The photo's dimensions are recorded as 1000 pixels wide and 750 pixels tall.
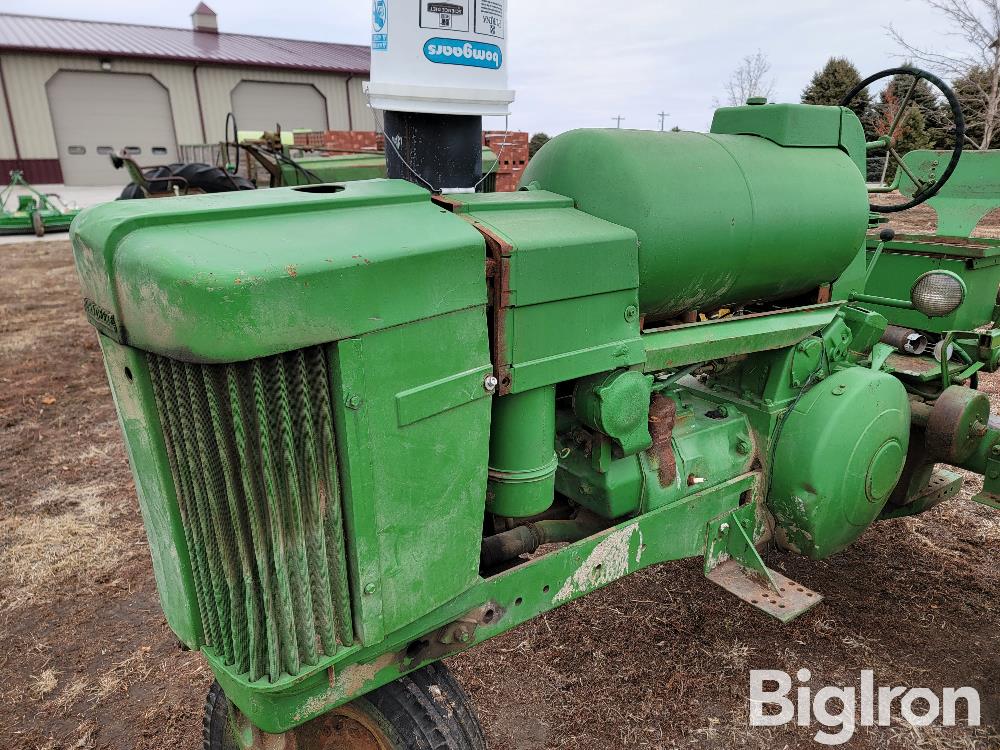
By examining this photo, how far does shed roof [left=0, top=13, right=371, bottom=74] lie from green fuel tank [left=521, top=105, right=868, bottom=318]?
2334 centimetres

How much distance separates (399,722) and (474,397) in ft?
2.68

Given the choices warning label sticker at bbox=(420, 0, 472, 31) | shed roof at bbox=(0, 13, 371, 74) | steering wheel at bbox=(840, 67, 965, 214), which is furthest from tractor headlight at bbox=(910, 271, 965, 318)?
shed roof at bbox=(0, 13, 371, 74)

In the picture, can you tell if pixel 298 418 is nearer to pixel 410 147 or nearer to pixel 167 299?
pixel 167 299

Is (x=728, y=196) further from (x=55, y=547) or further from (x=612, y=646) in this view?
(x=55, y=547)

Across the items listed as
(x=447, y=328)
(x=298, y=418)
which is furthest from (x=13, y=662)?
(x=447, y=328)

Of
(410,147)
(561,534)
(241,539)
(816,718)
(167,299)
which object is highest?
(410,147)

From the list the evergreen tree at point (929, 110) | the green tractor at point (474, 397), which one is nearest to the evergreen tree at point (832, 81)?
the evergreen tree at point (929, 110)

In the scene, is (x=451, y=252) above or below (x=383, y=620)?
above

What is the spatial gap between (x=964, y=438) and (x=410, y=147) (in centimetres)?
232

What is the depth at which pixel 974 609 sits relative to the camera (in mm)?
2961

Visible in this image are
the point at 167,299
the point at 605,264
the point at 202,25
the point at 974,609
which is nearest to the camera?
the point at 167,299

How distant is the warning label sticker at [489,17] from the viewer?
1852mm

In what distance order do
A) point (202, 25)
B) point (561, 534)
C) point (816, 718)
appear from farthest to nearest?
point (202, 25) < point (816, 718) < point (561, 534)

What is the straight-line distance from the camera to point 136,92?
2152 cm
